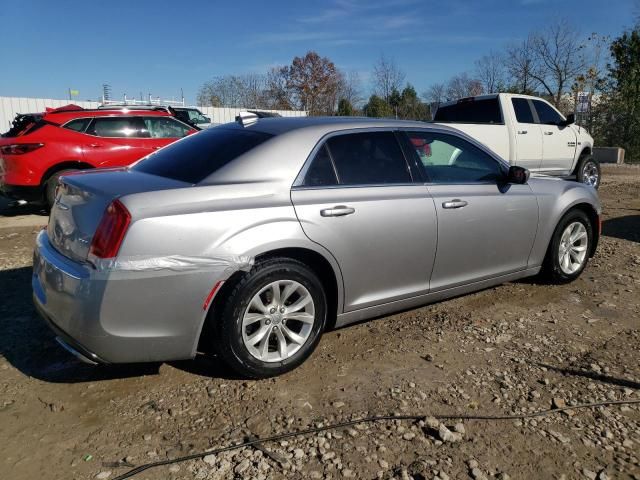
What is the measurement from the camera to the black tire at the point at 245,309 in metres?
2.98

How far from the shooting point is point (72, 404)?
2.97m

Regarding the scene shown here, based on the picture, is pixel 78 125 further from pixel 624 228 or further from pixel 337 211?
pixel 624 228

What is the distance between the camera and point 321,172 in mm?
3443

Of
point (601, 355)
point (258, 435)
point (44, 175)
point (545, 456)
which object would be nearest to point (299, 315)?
point (258, 435)

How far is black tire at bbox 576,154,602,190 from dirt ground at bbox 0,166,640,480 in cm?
691

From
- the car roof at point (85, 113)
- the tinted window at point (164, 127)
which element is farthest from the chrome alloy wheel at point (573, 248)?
the car roof at point (85, 113)

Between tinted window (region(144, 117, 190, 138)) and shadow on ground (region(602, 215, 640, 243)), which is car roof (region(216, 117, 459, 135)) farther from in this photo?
tinted window (region(144, 117, 190, 138))

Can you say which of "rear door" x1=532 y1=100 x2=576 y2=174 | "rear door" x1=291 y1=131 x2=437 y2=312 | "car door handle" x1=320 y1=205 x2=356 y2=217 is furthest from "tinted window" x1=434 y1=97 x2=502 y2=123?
"car door handle" x1=320 y1=205 x2=356 y2=217

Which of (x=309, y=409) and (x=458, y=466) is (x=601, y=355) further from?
(x=309, y=409)

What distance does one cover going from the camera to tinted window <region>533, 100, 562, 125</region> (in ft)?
32.1

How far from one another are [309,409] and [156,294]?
1061 millimetres

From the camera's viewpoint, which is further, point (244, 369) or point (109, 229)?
point (244, 369)

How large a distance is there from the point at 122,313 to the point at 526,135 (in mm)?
8505

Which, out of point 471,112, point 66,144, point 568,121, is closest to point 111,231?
point 66,144
